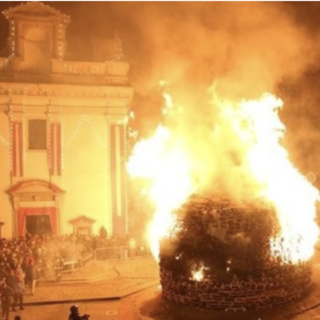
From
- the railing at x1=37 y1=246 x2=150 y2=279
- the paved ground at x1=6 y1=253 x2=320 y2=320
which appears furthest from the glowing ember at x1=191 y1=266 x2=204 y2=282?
the railing at x1=37 y1=246 x2=150 y2=279

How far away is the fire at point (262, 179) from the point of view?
11.7 meters

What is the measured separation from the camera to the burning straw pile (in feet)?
35.6

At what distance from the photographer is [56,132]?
75.8 feet

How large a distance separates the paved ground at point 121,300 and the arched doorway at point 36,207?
537 centimetres

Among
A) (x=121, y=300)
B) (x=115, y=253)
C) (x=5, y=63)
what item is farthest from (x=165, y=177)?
(x=5, y=63)

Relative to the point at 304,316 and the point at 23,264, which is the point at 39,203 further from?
the point at 304,316

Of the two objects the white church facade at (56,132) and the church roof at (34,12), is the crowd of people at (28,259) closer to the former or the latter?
the white church facade at (56,132)

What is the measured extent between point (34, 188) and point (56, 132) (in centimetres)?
269

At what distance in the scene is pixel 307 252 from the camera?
1195 cm

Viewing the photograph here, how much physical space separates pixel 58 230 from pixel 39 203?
1.46m

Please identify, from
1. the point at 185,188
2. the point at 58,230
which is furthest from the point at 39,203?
the point at 185,188

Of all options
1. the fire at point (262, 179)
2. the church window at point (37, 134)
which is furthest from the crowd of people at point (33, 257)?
the church window at point (37, 134)

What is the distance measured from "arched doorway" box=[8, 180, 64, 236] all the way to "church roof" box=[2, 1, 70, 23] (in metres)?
7.42

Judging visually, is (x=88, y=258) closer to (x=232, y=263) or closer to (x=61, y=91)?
(x=61, y=91)
